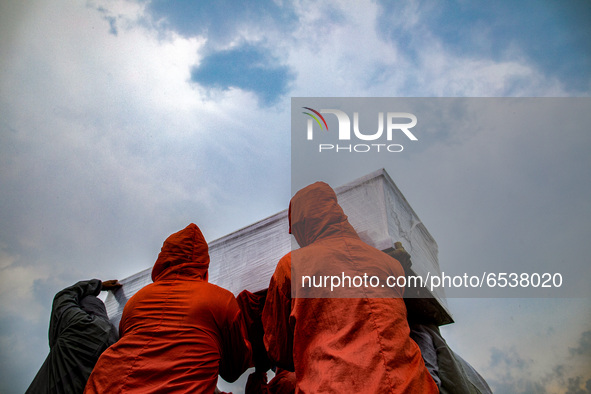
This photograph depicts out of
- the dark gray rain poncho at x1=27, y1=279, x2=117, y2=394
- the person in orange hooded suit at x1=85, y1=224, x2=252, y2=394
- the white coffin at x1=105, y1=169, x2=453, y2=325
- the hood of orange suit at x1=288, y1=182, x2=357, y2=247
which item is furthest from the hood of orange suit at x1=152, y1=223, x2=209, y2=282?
the hood of orange suit at x1=288, y1=182, x2=357, y2=247

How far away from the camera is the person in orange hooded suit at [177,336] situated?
1544mm

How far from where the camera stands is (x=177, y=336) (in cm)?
167

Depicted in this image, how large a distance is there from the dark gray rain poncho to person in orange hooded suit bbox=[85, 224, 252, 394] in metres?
0.25

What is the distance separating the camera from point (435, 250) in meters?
2.40

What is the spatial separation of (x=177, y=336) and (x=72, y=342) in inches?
27.4

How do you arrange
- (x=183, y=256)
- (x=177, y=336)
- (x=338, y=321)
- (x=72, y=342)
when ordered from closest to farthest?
(x=338, y=321)
(x=177, y=336)
(x=72, y=342)
(x=183, y=256)

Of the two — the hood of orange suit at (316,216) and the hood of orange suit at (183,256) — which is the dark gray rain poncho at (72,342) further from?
the hood of orange suit at (316,216)

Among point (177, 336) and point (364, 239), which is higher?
point (364, 239)

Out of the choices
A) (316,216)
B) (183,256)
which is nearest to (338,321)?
(316,216)

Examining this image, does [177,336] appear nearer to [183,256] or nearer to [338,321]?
[183,256]

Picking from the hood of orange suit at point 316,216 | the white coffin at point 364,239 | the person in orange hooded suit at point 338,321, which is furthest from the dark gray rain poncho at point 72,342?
the hood of orange suit at point 316,216

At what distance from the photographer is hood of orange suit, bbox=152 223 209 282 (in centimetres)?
203

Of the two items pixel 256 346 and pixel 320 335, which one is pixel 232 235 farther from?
pixel 320 335

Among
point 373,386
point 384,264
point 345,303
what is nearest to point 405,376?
point 373,386
